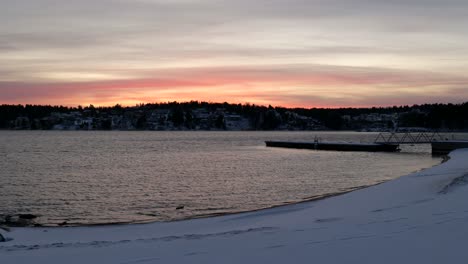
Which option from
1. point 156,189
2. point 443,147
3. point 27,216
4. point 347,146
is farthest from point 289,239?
point 347,146

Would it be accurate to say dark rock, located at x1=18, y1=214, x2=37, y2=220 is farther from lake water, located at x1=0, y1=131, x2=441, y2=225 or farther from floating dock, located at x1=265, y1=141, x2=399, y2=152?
floating dock, located at x1=265, y1=141, x2=399, y2=152

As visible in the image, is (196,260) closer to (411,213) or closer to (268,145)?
(411,213)

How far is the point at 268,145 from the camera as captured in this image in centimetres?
9338

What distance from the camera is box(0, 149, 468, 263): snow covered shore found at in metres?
9.90

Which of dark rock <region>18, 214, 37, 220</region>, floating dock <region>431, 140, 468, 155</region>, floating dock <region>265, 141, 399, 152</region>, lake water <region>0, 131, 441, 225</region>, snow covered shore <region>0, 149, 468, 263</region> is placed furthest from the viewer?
floating dock <region>265, 141, 399, 152</region>

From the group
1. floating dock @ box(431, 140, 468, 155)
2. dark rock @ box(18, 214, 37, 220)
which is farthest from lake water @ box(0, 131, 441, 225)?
floating dock @ box(431, 140, 468, 155)

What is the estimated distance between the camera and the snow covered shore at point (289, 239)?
390 inches

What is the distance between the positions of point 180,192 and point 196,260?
61.3ft

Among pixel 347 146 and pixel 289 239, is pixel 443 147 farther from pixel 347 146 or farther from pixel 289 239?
pixel 289 239

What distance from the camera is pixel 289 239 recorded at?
38.0 ft

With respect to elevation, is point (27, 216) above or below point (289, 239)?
below

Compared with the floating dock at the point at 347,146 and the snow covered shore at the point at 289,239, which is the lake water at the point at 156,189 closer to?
the snow covered shore at the point at 289,239

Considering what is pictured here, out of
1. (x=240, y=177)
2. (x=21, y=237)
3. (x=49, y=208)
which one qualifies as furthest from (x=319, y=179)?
(x=21, y=237)

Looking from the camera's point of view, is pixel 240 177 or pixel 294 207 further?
pixel 240 177
